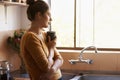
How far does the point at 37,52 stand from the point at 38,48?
0.09ft

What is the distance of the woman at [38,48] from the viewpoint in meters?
1.57

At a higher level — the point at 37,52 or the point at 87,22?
the point at 87,22

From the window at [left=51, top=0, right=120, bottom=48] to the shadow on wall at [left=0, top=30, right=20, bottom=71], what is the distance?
1.81ft

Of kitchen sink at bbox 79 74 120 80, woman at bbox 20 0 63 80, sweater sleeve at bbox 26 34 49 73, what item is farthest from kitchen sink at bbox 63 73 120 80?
sweater sleeve at bbox 26 34 49 73

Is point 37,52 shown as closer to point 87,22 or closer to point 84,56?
point 84,56

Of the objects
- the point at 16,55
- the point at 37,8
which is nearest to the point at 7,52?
the point at 16,55

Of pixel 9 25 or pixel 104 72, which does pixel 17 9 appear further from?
pixel 104 72

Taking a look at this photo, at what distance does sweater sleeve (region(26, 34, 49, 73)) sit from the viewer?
156 centimetres

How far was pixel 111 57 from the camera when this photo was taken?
104 inches

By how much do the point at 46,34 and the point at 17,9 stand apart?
48.7 inches

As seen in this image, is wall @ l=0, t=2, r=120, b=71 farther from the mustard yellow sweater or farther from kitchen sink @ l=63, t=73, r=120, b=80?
the mustard yellow sweater

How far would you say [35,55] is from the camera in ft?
5.12

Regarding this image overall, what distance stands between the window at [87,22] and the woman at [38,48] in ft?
4.20

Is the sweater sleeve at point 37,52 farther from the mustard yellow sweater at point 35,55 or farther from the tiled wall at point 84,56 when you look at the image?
the tiled wall at point 84,56
